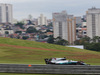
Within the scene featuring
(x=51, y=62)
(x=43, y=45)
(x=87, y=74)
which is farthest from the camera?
(x=43, y=45)

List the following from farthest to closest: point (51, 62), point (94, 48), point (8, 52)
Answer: point (94, 48) < point (8, 52) < point (51, 62)

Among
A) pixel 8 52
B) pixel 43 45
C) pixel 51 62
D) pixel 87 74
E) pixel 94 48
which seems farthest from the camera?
pixel 94 48

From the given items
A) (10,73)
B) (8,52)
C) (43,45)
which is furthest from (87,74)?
(43,45)

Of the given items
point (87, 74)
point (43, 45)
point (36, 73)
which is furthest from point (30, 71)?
point (43, 45)

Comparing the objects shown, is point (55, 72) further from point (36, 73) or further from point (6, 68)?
point (6, 68)

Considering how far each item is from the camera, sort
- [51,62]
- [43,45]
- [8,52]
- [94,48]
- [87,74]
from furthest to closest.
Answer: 1. [94,48]
2. [43,45]
3. [8,52]
4. [51,62]
5. [87,74]

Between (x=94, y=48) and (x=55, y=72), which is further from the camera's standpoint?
(x=94, y=48)

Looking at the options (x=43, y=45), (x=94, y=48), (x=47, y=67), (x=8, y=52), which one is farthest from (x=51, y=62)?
(x=94, y=48)

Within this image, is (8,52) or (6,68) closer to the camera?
(6,68)

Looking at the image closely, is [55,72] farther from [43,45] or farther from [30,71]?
[43,45]
